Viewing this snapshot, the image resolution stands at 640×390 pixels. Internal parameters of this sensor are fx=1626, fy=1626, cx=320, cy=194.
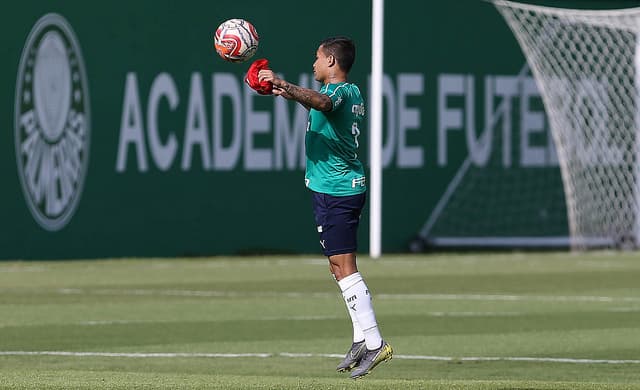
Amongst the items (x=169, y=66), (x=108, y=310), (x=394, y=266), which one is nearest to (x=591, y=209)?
(x=394, y=266)

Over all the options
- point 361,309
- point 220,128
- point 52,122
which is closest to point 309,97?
point 361,309

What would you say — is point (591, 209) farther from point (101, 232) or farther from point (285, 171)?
point (101, 232)

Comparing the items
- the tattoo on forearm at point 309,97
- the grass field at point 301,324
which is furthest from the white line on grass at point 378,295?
the tattoo on forearm at point 309,97

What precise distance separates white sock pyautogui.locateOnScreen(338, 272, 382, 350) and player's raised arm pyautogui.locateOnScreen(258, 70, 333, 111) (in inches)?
43.0

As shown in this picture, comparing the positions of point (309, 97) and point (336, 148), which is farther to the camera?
point (336, 148)

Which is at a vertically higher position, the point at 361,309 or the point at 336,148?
the point at 336,148

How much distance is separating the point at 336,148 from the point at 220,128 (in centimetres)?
1414

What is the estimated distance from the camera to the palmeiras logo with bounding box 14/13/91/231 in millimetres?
21719

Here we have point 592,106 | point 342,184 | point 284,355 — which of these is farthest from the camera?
point 592,106

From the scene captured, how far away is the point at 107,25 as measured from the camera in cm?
2283

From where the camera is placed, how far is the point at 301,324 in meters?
14.4

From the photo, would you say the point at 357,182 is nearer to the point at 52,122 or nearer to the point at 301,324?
the point at 301,324

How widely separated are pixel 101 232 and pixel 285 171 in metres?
3.28

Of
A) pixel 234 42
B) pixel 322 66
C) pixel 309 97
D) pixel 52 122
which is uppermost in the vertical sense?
pixel 234 42
